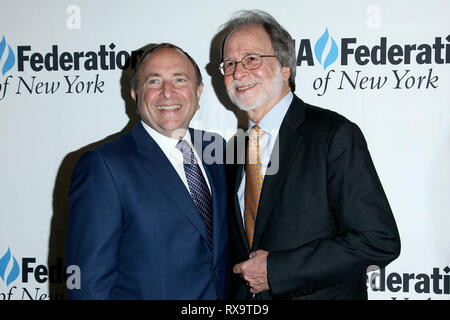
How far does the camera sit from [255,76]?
188cm

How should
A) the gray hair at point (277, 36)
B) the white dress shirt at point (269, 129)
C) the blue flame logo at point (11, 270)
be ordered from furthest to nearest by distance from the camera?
the blue flame logo at point (11, 270)
the gray hair at point (277, 36)
the white dress shirt at point (269, 129)

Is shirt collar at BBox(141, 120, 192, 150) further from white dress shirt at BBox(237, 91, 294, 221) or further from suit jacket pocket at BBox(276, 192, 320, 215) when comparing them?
suit jacket pocket at BBox(276, 192, 320, 215)

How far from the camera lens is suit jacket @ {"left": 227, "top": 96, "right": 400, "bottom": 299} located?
1.56 m

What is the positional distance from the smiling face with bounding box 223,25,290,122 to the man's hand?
67 cm

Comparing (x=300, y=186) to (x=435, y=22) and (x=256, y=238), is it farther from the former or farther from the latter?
(x=435, y=22)

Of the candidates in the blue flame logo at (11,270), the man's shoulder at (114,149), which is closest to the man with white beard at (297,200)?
the man's shoulder at (114,149)

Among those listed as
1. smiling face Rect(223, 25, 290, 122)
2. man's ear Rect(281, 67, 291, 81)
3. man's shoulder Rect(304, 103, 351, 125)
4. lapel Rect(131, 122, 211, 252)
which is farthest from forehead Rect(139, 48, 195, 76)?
man's shoulder Rect(304, 103, 351, 125)

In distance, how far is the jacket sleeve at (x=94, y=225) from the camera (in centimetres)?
158

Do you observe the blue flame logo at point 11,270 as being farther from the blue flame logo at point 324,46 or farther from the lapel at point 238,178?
the blue flame logo at point 324,46

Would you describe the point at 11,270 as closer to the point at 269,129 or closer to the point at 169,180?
the point at 169,180

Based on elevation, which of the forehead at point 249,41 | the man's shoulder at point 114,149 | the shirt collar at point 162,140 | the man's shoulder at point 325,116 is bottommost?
the man's shoulder at point 114,149

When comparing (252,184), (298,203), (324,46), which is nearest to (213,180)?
(252,184)

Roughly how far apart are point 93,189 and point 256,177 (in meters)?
0.67

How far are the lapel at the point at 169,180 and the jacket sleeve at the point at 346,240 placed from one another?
345 mm
